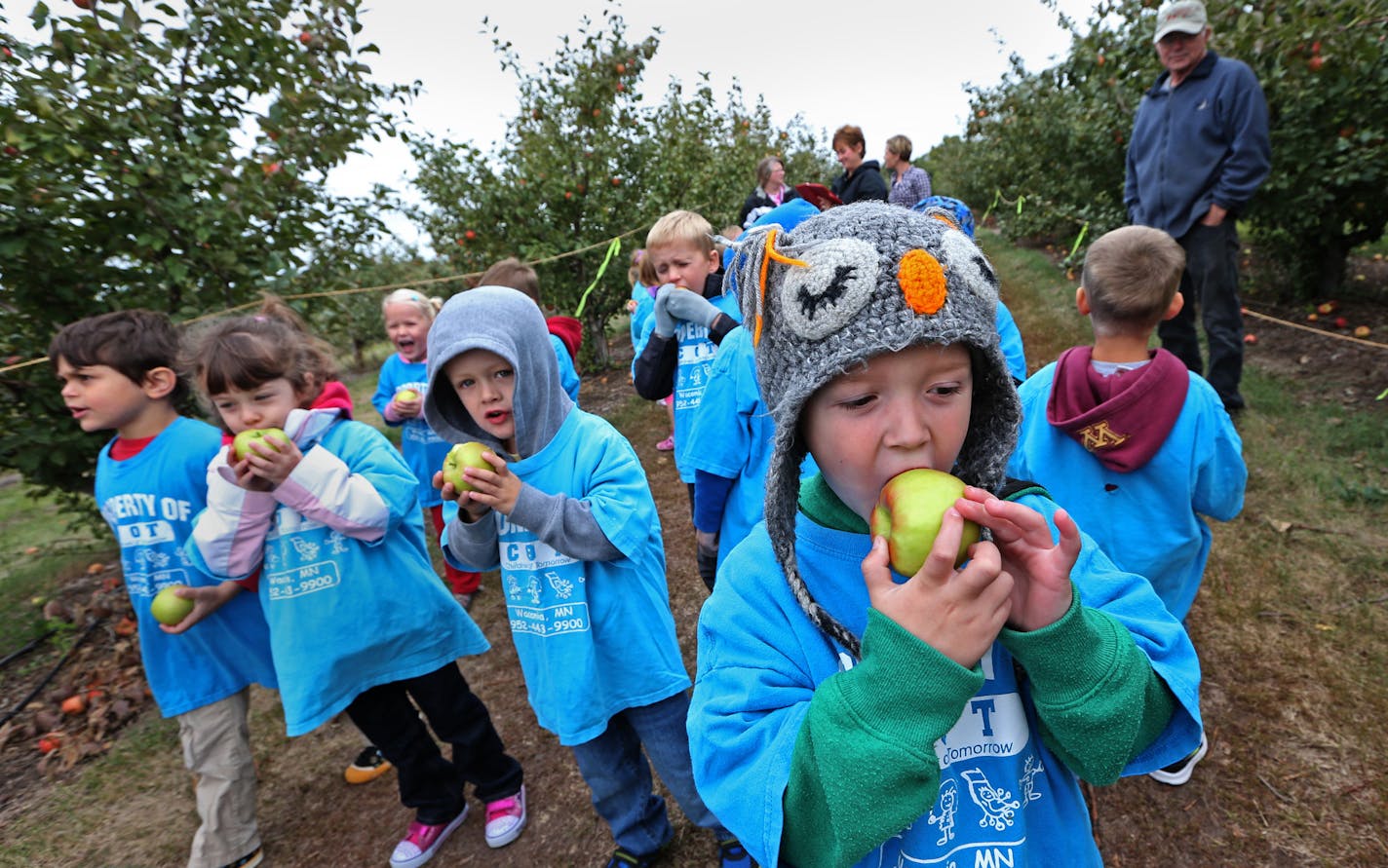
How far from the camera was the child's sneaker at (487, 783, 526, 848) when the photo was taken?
2787mm

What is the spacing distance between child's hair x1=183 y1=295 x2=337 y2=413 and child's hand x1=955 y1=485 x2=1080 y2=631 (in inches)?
98.9

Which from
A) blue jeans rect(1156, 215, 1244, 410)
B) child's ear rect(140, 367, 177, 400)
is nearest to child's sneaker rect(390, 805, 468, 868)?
child's ear rect(140, 367, 177, 400)

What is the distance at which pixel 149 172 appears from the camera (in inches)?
147

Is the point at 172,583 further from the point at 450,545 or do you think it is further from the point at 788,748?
the point at 788,748

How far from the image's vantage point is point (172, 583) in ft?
8.77

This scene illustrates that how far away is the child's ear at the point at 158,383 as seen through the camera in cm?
268

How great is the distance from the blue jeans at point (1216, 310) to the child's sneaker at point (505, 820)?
500cm

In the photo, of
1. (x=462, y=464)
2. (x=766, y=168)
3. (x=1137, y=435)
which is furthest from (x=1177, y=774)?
(x=766, y=168)

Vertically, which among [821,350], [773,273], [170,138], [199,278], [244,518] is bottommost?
[244,518]

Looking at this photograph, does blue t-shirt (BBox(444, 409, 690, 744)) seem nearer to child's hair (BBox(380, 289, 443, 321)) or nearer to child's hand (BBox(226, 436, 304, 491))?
child's hand (BBox(226, 436, 304, 491))

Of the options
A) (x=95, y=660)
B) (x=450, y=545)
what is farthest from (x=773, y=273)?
(x=95, y=660)

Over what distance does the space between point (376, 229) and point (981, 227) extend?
18.4m

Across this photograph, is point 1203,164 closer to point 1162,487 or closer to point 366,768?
point 1162,487

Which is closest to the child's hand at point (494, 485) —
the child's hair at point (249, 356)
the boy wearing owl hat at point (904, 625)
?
the boy wearing owl hat at point (904, 625)
